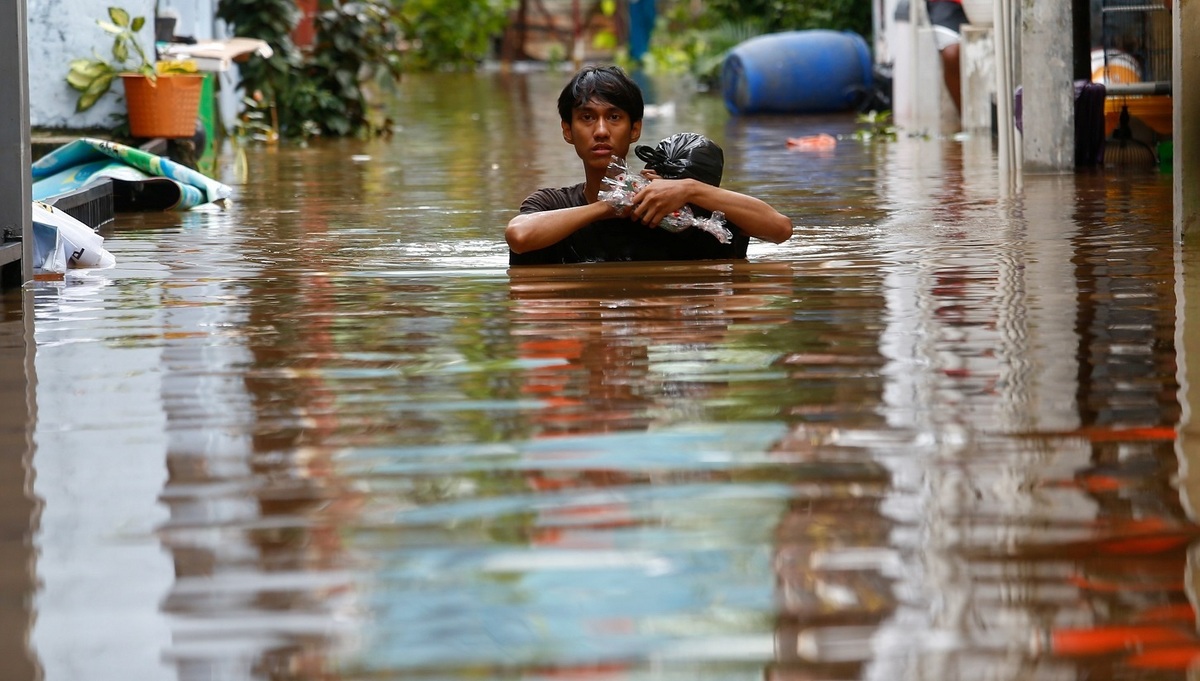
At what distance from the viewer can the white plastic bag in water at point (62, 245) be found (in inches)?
227

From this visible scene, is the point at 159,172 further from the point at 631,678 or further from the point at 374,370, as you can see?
the point at 631,678

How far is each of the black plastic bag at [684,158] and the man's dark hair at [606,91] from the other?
0.14m

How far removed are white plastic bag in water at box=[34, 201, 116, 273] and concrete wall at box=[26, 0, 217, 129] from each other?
4304 mm

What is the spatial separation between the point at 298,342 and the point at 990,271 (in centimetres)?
216

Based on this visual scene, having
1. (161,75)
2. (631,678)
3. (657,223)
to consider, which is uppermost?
(161,75)

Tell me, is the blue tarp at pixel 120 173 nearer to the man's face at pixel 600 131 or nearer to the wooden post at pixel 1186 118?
the man's face at pixel 600 131

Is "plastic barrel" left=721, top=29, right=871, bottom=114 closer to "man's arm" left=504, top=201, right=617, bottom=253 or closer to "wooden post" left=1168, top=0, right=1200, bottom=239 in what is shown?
"wooden post" left=1168, top=0, right=1200, bottom=239

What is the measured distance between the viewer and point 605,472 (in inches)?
109

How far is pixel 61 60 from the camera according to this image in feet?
33.0

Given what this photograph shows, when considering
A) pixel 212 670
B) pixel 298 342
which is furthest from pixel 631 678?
pixel 298 342

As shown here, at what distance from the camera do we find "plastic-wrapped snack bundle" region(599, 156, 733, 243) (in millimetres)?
5184

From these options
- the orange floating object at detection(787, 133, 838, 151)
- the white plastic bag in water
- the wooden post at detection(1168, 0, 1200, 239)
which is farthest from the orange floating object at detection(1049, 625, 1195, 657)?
the orange floating object at detection(787, 133, 838, 151)

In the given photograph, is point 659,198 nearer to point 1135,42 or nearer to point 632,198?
point 632,198

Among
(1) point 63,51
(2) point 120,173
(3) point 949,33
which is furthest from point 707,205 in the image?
(3) point 949,33
